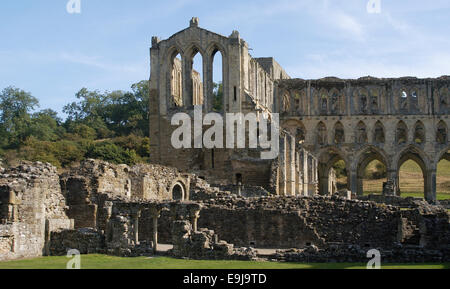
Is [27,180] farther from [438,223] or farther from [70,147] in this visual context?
[70,147]

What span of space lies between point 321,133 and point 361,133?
377 cm

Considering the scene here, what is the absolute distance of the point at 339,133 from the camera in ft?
214

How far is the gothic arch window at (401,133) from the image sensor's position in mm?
63075

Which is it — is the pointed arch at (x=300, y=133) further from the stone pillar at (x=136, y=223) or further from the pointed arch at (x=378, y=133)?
the stone pillar at (x=136, y=223)

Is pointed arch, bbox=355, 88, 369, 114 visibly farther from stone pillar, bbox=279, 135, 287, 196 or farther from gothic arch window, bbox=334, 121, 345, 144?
stone pillar, bbox=279, 135, 287, 196

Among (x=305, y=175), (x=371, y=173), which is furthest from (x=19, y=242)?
(x=371, y=173)

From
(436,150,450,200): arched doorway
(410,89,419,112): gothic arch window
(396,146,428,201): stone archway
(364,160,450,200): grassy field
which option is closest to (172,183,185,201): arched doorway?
(396,146,428,201): stone archway

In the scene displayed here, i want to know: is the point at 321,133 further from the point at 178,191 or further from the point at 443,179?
the point at 178,191

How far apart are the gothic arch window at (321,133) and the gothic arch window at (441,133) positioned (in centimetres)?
1036

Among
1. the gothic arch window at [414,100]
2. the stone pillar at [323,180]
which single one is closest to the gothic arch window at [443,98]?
the gothic arch window at [414,100]

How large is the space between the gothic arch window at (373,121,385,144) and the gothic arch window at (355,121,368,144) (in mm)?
943

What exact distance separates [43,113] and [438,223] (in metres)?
76.8

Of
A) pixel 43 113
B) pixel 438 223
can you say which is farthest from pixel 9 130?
pixel 438 223
